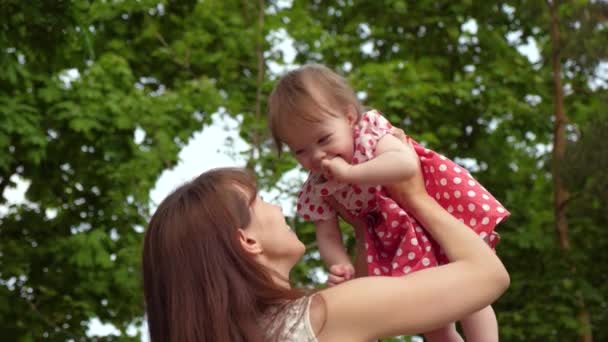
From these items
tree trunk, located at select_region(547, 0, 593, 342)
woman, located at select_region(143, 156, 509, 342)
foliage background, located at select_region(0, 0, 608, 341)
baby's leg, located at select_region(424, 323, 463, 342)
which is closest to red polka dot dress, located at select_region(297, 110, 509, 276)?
baby's leg, located at select_region(424, 323, 463, 342)

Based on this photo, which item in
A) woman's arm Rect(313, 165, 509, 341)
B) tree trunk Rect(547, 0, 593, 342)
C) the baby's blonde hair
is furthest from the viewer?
tree trunk Rect(547, 0, 593, 342)

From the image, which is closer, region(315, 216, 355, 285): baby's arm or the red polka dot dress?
the red polka dot dress

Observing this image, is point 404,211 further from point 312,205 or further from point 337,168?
point 312,205

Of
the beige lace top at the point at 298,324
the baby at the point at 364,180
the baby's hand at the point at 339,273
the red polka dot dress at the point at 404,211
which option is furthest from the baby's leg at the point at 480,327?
the beige lace top at the point at 298,324

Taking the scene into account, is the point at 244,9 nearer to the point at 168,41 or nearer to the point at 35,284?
the point at 168,41

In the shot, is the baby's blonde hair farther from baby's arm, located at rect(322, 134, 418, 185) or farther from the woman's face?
the woman's face

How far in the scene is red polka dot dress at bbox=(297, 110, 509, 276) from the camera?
9.41 feet

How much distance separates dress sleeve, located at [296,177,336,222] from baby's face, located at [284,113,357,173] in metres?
0.11

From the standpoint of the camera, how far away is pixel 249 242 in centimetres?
252

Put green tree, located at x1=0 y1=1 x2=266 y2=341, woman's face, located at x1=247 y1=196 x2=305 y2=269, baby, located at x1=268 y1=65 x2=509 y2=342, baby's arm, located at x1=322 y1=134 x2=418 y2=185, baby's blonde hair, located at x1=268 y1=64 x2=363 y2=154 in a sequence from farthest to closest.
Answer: green tree, located at x1=0 y1=1 x2=266 y2=341
baby's blonde hair, located at x1=268 y1=64 x2=363 y2=154
baby, located at x1=268 y1=65 x2=509 y2=342
baby's arm, located at x1=322 y1=134 x2=418 y2=185
woman's face, located at x1=247 y1=196 x2=305 y2=269

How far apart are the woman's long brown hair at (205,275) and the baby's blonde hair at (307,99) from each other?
0.48 metres

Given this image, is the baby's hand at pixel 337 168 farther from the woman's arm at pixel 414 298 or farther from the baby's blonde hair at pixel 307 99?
the woman's arm at pixel 414 298

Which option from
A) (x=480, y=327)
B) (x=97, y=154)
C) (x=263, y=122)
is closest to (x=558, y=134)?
(x=263, y=122)

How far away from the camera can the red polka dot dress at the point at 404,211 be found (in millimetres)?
2869
